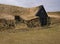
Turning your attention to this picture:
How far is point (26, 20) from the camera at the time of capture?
14875mm

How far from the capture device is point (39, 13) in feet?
52.3

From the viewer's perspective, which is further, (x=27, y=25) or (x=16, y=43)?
(x=27, y=25)

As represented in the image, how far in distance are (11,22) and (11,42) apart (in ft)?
18.6

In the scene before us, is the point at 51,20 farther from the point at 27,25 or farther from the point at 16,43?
the point at 16,43

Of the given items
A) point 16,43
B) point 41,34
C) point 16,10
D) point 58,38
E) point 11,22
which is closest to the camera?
point 16,43

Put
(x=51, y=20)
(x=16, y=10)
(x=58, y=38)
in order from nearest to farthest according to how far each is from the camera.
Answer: (x=58, y=38), (x=51, y=20), (x=16, y=10)

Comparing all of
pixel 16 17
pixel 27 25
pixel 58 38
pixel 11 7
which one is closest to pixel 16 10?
pixel 11 7

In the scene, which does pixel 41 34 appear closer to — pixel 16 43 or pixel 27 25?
pixel 16 43

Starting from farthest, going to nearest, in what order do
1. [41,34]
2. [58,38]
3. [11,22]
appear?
[11,22], [41,34], [58,38]

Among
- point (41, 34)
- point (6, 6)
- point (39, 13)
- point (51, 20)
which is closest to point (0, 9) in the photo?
point (6, 6)

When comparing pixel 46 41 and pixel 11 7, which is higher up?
pixel 11 7

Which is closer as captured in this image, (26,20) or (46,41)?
(46,41)

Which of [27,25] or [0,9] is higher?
[0,9]

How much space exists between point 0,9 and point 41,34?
7.17 metres
